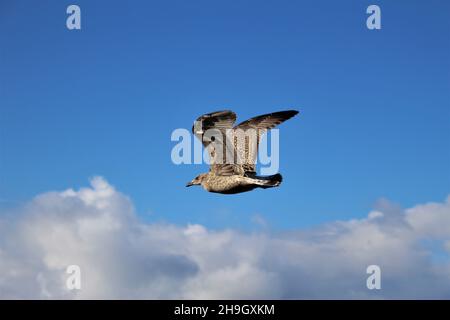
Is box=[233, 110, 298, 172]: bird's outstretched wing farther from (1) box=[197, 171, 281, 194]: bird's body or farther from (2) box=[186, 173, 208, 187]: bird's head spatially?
(2) box=[186, 173, 208, 187]: bird's head

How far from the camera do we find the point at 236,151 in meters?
19.6

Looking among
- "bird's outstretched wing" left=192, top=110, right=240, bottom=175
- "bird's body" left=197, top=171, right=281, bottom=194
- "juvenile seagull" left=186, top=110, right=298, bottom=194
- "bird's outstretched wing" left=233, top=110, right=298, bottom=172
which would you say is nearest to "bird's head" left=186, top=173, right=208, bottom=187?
"bird's body" left=197, top=171, right=281, bottom=194

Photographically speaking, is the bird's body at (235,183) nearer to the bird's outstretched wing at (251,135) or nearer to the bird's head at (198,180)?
the bird's head at (198,180)

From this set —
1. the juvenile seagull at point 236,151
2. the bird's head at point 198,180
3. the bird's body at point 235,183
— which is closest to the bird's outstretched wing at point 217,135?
→ the juvenile seagull at point 236,151

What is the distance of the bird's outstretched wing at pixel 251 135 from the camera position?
19.5 meters

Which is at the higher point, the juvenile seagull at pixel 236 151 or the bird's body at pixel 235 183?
the juvenile seagull at pixel 236 151

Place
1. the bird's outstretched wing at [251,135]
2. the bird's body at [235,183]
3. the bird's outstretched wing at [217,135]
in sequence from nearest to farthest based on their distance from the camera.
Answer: the bird's outstretched wing at [217,135] → the bird's body at [235,183] → the bird's outstretched wing at [251,135]

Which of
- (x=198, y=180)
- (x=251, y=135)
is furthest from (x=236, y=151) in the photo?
(x=198, y=180)

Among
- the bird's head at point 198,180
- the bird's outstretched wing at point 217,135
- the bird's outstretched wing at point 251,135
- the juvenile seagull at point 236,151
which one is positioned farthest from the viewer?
the bird's head at point 198,180
